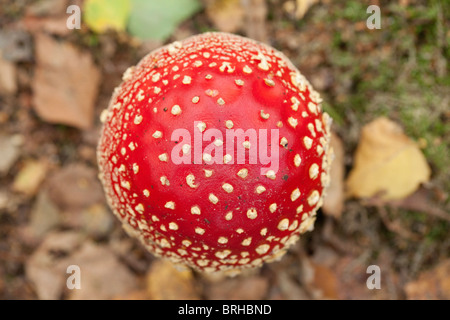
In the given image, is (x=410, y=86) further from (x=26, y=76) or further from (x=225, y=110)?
(x=26, y=76)

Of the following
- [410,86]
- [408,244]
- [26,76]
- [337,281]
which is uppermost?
[26,76]

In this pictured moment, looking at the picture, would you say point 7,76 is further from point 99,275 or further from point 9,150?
point 99,275

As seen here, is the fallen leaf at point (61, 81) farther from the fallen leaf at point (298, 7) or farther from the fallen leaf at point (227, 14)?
the fallen leaf at point (298, 7)

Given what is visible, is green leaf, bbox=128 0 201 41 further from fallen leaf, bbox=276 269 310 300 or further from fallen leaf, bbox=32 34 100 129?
fallen leaf, bbox=276 269 310 300

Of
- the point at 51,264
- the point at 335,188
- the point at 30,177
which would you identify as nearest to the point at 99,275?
the point at 51,264

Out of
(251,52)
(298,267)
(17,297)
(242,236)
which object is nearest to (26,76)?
(17,297)

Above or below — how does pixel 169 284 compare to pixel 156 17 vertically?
below
